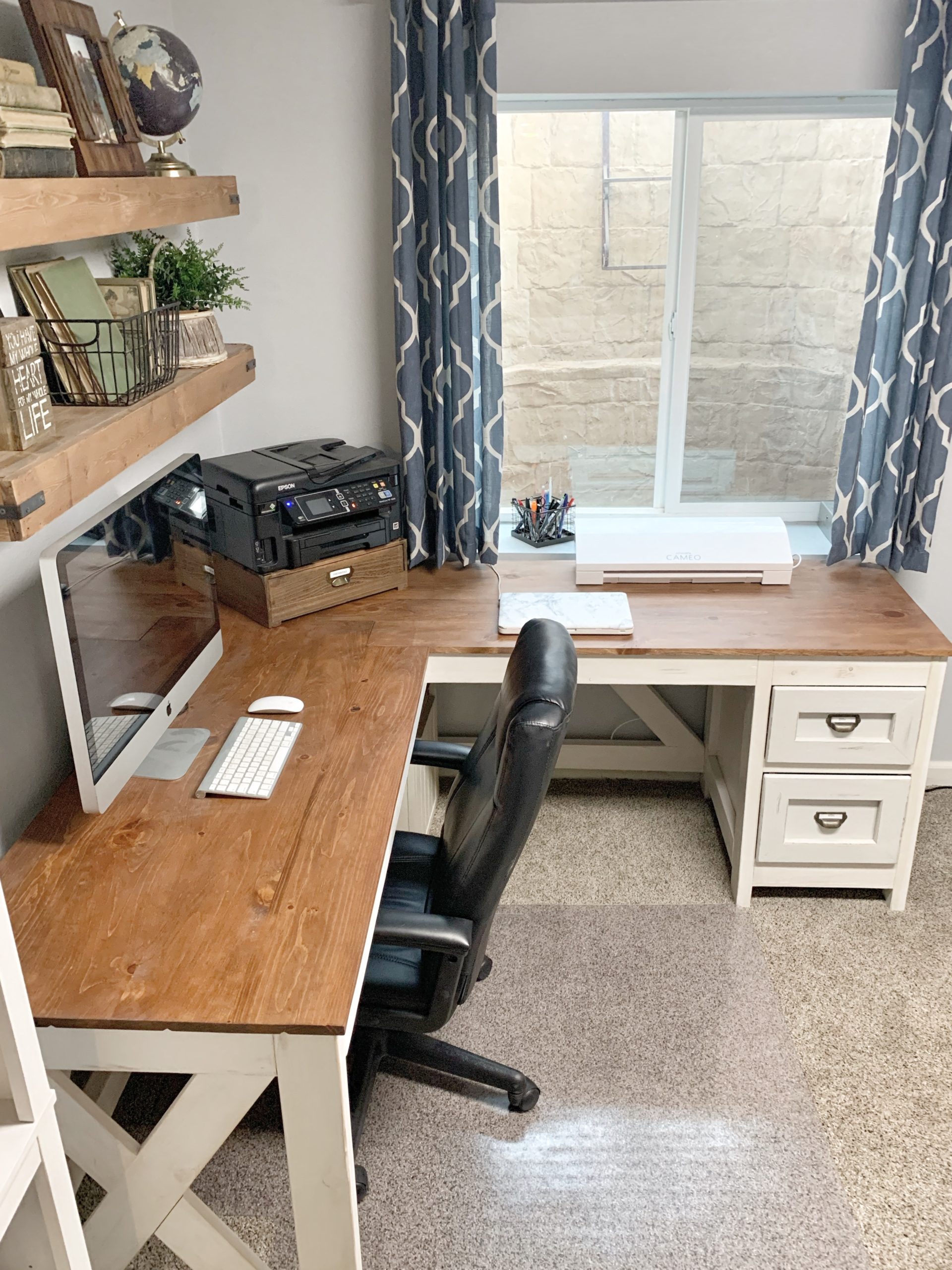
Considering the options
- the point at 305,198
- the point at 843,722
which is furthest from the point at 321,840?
the point at 305,198

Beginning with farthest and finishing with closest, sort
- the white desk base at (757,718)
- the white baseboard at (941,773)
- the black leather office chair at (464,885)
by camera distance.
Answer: the white baseboard at (941,773) → the white desk base at (757,718) → the black leather office chair at (464,885)

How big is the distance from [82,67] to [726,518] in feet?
6.68

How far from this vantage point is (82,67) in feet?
5.51

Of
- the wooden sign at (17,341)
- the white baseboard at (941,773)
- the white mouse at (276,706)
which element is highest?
A: the wooden sign at (17,341)

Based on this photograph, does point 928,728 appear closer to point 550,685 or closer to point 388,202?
point 550,685

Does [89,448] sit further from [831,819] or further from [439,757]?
[831,819]

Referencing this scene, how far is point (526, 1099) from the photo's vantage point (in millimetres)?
2062

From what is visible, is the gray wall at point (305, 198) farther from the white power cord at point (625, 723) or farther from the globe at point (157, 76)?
the white power cord at point (625, 723)

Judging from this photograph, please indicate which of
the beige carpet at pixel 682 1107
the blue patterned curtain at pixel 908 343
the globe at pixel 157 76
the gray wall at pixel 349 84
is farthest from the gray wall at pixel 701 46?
the beige carpet at pixel 682 1107

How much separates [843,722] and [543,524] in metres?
1.06

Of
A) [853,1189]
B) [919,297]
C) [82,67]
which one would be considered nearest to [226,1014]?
[853,1189]

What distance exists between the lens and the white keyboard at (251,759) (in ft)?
6.07

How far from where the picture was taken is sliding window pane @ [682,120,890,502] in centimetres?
278

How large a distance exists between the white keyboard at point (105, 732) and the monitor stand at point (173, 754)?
0.16m
